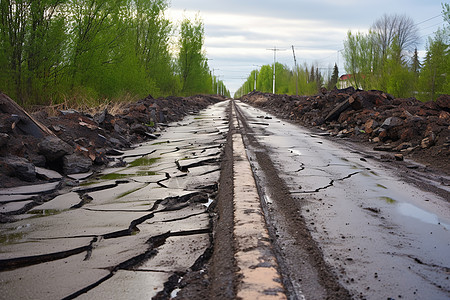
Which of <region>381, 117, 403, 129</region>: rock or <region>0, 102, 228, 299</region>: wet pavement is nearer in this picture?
<region>0, 102, 228, 299</region>: wet pavement

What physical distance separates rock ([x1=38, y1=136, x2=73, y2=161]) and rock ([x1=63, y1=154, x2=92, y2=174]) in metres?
0.08

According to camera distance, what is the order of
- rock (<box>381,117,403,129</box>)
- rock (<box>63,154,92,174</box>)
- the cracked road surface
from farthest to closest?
1. rock (<box>381,117,403,129</box>)
2. rock (<box>63,154,92,174</box>)
3. the cracked road surface

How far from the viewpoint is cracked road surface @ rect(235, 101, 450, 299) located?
6.12 feet

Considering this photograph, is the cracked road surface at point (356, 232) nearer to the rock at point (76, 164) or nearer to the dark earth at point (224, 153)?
the dark earth at point (224, 153)

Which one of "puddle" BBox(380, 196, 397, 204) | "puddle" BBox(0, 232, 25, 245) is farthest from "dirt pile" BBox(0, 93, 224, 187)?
"puddle" BBox(380, 196, 397, 204)

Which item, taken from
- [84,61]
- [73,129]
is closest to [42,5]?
[84,61]

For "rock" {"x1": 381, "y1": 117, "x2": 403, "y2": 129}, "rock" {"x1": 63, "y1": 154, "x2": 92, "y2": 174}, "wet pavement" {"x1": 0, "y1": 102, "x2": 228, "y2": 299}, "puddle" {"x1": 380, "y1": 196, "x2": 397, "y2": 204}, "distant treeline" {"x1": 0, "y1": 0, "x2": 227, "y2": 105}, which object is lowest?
"puddle" {"x1": 380, "y1": 196, "x2": 397, "y2": 204}

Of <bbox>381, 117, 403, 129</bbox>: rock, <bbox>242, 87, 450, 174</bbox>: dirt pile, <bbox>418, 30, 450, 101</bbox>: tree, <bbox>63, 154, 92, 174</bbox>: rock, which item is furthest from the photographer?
<bbox>418, 30, 450, 101</bbox>: tree

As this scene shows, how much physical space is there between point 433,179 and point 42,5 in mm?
8929

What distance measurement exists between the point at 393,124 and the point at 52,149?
6870 millimetres

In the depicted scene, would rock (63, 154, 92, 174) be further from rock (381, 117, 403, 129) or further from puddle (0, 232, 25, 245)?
rock (381, 117, 403, 129)

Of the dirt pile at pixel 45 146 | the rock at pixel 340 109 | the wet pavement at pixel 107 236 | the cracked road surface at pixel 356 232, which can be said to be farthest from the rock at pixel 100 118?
the rock at pixel 340 109

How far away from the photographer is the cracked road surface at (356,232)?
1866 millimetres

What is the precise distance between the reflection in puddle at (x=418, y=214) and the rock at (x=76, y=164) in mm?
3690
